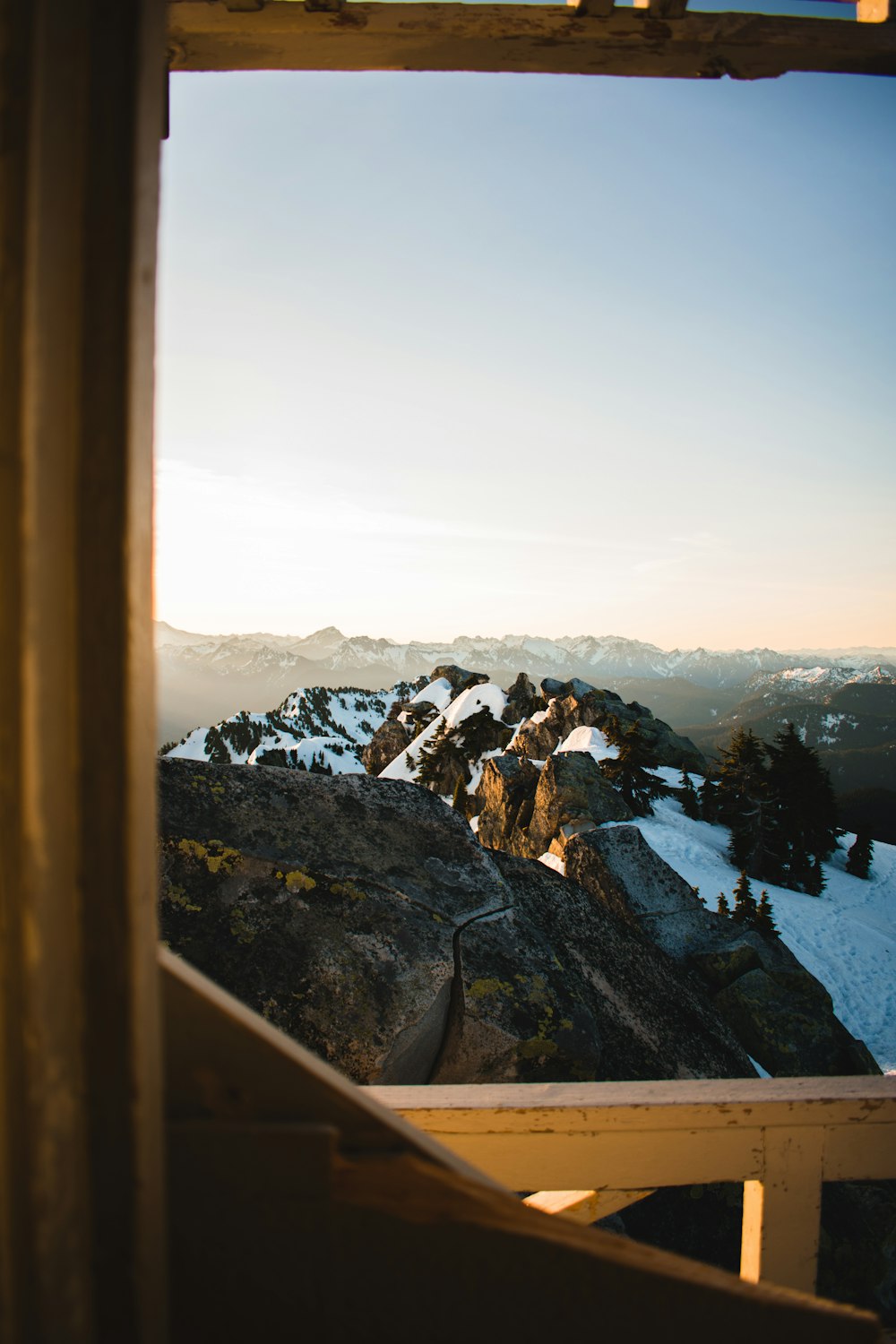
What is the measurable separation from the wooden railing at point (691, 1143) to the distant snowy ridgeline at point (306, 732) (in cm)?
5124

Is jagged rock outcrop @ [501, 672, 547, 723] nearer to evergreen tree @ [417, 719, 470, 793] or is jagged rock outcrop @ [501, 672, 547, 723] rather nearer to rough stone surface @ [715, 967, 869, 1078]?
evergreen tree @ [417, 719, 470, 793]

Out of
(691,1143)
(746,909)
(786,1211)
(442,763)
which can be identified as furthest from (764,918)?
(691,1143)

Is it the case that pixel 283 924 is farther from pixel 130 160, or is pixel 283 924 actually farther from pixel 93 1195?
pixel 130 160

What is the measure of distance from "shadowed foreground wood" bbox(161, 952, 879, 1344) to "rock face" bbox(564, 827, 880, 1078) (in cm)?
540

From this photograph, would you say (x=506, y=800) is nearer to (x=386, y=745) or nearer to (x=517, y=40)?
(x=517, y=40)

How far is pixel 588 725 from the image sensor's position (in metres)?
36.4

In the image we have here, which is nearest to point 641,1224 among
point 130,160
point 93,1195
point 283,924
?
point 283,924

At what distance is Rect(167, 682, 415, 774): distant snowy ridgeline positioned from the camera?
2532 inches

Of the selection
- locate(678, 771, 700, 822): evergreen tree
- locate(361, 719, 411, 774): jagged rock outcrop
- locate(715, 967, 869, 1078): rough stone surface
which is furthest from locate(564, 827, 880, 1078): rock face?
locate(361, 719, 411, 774): jagged rock outcrop

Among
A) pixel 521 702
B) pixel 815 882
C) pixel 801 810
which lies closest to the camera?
pixel 815 882

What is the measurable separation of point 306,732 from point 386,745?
43.4 metres

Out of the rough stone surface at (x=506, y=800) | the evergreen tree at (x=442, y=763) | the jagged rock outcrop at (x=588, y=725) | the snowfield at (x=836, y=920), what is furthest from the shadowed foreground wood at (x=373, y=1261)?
the evergreen tree at (x=442, y=763)

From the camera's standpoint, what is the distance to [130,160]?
0.73 meters

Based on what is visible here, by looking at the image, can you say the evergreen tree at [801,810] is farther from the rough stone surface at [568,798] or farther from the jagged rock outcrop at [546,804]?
the rough stone surface at [568,798]
